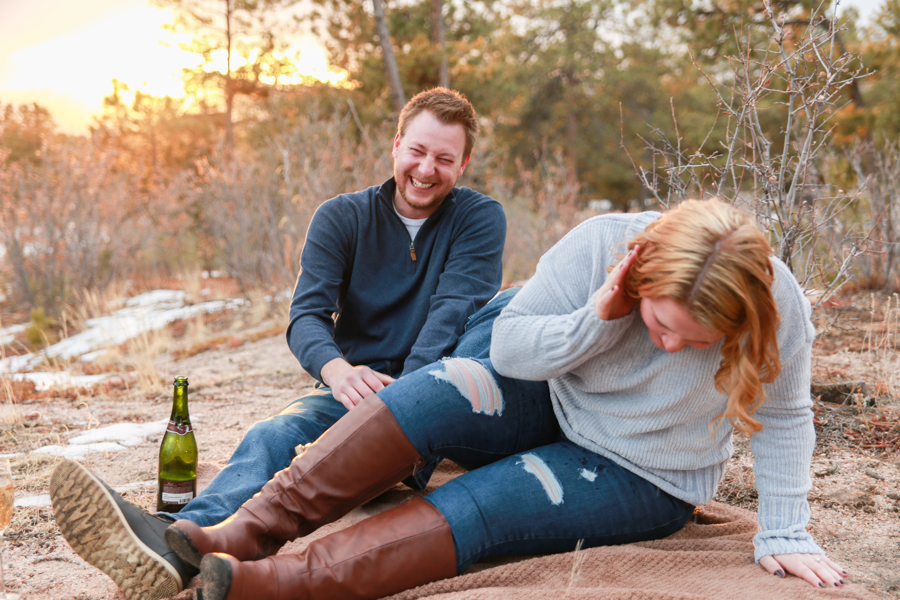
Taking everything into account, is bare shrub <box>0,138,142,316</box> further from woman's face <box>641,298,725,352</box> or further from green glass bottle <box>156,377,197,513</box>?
woman's face <box>641,298,725,352</box>

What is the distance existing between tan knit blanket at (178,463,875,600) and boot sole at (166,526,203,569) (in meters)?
0.20

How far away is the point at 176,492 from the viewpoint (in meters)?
2.11

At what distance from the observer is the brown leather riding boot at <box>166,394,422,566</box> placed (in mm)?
1584

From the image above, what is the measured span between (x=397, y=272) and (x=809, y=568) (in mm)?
1595

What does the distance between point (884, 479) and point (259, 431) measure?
2.15 metres

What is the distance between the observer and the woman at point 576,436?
4.66 feet

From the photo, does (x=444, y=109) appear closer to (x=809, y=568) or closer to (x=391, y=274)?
(x=391, y=274)

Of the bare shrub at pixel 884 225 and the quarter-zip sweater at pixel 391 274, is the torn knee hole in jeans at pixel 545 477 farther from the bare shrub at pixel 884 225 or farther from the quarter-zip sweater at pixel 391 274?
the bare shrub at pixel 884 225

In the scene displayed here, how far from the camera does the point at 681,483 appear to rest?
1.72 meters

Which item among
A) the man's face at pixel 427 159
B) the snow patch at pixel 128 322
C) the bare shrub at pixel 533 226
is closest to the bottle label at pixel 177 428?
the man's face at pixel 427 159

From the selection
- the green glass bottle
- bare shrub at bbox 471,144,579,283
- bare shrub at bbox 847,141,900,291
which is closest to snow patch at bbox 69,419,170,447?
the green glass bottle

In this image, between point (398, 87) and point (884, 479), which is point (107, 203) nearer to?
point (398, 87)

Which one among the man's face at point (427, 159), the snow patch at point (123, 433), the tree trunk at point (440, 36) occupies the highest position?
the tree trunk at point (440, 36)

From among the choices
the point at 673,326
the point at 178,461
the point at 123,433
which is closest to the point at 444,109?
the point at 673,326
